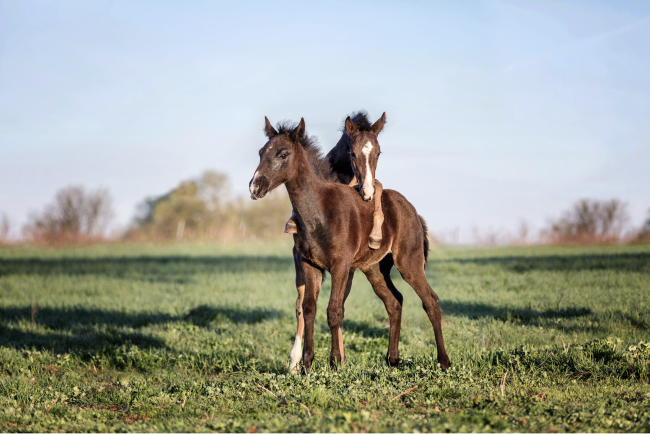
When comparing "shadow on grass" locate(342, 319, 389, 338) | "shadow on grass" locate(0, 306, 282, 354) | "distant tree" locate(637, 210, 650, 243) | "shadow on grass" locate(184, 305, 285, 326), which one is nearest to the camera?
"shadow on grass" locate(342, 319, 389, 338)

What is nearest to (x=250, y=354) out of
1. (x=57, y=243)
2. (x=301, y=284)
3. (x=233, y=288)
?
(x=301, y=284)

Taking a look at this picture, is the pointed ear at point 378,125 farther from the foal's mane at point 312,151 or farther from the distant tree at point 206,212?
the distant tree at point 206,212

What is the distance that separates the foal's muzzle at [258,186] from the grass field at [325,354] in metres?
2.06

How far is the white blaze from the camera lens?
241 inches

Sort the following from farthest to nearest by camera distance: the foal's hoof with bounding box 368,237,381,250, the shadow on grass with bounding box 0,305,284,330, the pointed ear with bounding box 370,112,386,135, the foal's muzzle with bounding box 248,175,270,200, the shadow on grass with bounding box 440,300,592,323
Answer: the shadow on grass with bounding box 0,305,284,330 → the shadow on grass with bounding box 440,300,592,323 → the pointed ear with bounding box 370,112,386,135 → the foal's hoof with bounding box 368,237,381,250 → the foal's muzzle with bounding box 248,175,270,200

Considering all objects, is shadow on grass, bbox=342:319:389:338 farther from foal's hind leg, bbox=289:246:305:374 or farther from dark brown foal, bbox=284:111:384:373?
dark brown foal, bbox=284:111:384:373

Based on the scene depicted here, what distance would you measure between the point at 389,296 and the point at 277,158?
257cm

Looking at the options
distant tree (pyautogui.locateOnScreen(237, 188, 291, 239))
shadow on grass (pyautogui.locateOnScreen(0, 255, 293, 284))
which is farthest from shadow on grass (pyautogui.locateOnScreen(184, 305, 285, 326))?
distant tree (pyautogui.locateOnScreen(237, 188, 291, 239))

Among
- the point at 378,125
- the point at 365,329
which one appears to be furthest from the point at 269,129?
the point at 365,329

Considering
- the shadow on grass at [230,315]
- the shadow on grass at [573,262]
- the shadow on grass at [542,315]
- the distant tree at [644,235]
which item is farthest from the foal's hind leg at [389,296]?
the distant tree at [644,235]

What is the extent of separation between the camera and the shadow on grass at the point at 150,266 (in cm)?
2012

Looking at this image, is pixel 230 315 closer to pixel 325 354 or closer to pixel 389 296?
pixel 325 354

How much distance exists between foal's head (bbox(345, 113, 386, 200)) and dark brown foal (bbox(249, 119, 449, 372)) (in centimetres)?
34

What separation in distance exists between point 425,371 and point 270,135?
332cm
